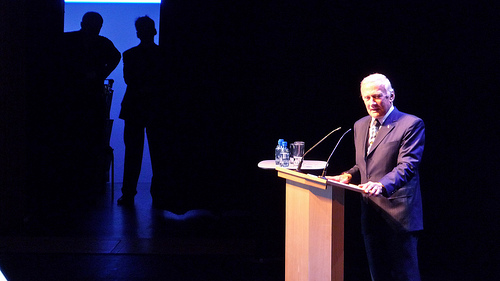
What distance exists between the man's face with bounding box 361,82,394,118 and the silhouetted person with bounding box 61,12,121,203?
142 inches

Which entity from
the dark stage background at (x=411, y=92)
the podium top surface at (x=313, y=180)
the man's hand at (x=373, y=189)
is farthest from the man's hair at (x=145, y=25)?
the man's hand at (x=373, y=189)

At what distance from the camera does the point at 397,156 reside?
2.26 m

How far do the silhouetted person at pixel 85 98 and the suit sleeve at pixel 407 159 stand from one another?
3.80 metres

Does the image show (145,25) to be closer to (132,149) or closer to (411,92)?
(132,149)

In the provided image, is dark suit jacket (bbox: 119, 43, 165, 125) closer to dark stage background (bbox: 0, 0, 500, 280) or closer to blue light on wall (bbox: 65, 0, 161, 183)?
dark stage background (bbox: 0, 0, 500, 280)

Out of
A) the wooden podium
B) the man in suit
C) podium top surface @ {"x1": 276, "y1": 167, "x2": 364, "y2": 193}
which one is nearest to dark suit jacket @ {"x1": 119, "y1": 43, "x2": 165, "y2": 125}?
podium top surface @ {"x1": 276, "y1": 167, "x2": 364, "y2": 193}

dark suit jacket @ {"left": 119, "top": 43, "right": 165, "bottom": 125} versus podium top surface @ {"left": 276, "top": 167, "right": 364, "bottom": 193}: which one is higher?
dark suit jacket @ {"left": 119, "top": 43, "right": 165, "bottom": 125}

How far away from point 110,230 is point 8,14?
2.24 m

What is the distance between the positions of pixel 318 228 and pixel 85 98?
3.81 meters

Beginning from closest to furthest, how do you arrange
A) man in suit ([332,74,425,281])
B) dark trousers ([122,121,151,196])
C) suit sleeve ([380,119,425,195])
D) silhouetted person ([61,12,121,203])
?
suit sleeve ([380,119,425,195]), man in suit ([332,74,425,281]), silhouetted person ([61,12,121,203]), dark trousers ([122,121,151,196])

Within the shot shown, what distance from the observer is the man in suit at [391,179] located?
7.20 ft

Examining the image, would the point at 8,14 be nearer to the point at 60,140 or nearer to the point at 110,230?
the point at 60,140

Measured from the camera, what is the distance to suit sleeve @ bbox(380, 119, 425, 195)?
2090 mm

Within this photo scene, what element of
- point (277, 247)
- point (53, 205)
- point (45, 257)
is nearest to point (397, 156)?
point (277, 247)
